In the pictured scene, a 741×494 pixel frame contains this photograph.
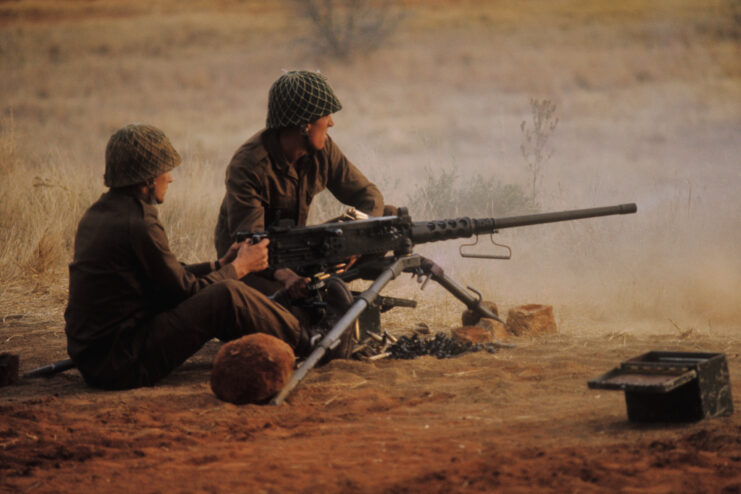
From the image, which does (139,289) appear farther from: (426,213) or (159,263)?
(426,213)

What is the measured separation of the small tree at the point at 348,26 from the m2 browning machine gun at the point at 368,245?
62.2ft

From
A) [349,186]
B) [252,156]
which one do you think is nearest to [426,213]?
[349,186]

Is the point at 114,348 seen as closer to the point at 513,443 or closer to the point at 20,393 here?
the point at 20,393

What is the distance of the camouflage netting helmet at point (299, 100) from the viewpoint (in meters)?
6.17

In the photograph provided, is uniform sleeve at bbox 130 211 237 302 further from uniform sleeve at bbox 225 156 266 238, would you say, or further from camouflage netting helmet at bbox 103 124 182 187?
uniform sleeve at bbox 225 156 266 238

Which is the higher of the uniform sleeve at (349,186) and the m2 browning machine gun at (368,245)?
the uniform sleeve at (349,186)

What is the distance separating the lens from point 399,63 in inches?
981

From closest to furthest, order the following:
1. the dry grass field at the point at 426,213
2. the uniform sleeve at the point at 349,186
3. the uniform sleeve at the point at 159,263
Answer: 1. the dry grass field at the point at 426,213
2. the uniform sleeve at the point at 159,263
3. the uniform sleeve at the point at 349,186

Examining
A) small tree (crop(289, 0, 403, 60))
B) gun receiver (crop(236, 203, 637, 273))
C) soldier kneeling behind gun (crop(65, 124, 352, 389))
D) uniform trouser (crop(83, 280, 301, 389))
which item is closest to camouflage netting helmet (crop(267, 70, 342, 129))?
gun receiver (crop(236, 203, 637, 273))

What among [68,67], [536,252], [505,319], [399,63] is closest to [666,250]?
[536,252]

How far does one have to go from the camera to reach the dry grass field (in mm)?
3742

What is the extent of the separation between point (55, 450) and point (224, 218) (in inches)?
111

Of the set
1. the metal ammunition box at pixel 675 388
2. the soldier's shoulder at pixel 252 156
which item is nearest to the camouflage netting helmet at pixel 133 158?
the soldier's shoulder at pixel 252 156

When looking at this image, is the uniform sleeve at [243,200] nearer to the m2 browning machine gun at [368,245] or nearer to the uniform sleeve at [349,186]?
the m2 browning machine gun at [368,245]
